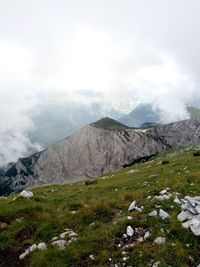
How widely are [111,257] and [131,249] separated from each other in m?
0.95

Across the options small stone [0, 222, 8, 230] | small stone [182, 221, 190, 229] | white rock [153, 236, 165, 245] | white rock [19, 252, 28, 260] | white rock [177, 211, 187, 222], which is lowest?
white rock [153, 236, 165, 245]

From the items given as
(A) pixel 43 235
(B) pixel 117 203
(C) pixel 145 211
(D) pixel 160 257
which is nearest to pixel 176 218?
(C) pixel 145 211

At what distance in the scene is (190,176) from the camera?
25.8m

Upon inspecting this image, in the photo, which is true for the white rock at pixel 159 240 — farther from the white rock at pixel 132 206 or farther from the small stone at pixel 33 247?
the small stone at pixel 33 247

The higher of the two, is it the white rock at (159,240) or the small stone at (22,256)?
the small stone at (22,256)

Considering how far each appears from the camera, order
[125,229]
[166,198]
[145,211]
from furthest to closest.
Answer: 1. [166,198]
2. [145,211]
3. [125,229]

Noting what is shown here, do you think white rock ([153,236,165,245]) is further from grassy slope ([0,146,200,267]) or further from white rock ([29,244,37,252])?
white rock ([29,244,37,252])

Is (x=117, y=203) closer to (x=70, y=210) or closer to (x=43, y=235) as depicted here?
(x=70, y=210)

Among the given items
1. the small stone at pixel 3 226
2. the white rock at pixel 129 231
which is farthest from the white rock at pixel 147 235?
the small stone at pixel 3 226

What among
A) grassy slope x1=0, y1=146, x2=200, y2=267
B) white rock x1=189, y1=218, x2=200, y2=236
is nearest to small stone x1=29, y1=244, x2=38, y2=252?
grassy slope x1=0, y1=146, x2=200, y2=267

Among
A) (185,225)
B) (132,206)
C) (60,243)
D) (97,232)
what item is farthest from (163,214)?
(60,243)

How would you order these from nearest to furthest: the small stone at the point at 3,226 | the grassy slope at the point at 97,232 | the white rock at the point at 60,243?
1. the grassy slope at the point at 97,232
2. the white rock at the point at 60,243
3. the small stone at the point at 3,226

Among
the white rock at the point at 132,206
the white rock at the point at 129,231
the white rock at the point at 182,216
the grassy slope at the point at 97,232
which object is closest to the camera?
the grassy slope at the point at 97,232

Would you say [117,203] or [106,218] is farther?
[117,203]
